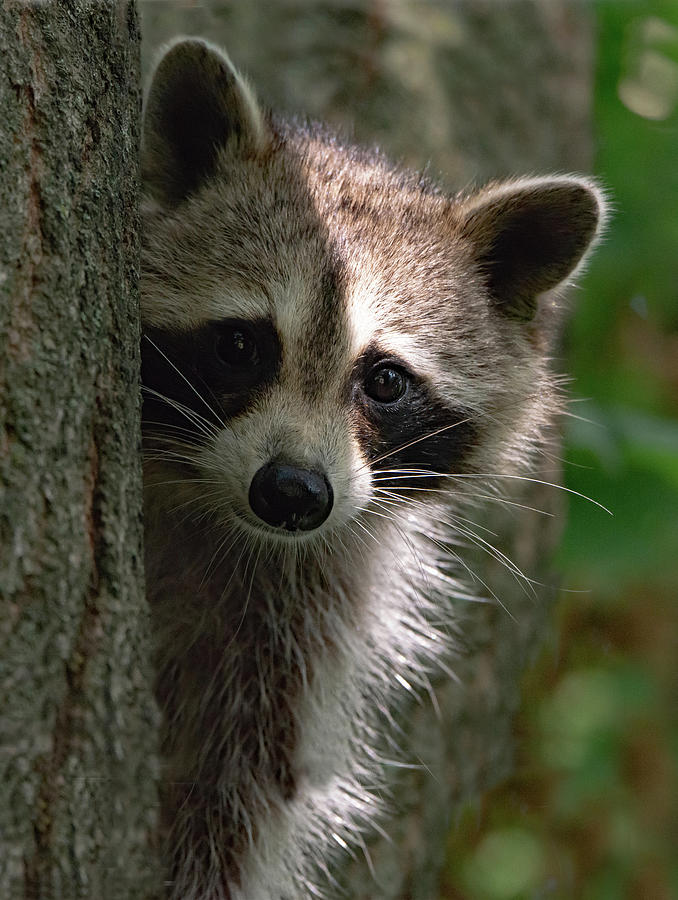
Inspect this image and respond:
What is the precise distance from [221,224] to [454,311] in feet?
2.13

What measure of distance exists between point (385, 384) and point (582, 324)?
113 inches

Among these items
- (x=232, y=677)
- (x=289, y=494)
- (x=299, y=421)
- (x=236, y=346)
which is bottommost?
(x=232, y=677)

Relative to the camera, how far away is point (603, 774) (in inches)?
223

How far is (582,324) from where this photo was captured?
16.9 ft

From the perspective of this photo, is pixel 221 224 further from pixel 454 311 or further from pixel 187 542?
pixel 187 542

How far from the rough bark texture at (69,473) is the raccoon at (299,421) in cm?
64

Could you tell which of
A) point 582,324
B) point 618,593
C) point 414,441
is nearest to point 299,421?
point 414,441

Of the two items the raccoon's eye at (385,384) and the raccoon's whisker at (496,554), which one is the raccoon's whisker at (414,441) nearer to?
the raccoon's eye at (385,384)

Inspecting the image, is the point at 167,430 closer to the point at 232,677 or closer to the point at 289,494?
the point at 289,494

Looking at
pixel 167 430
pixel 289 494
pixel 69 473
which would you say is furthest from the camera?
pixel 167 430

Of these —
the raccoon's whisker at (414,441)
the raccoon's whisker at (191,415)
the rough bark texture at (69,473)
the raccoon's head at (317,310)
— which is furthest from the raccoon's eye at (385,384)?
the rough bark texture at (69,473)

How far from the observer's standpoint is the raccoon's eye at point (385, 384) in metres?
2.55

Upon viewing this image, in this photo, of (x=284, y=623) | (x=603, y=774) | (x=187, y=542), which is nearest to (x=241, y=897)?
(x=284, y=623)

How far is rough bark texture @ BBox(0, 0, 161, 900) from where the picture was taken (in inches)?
58.0
